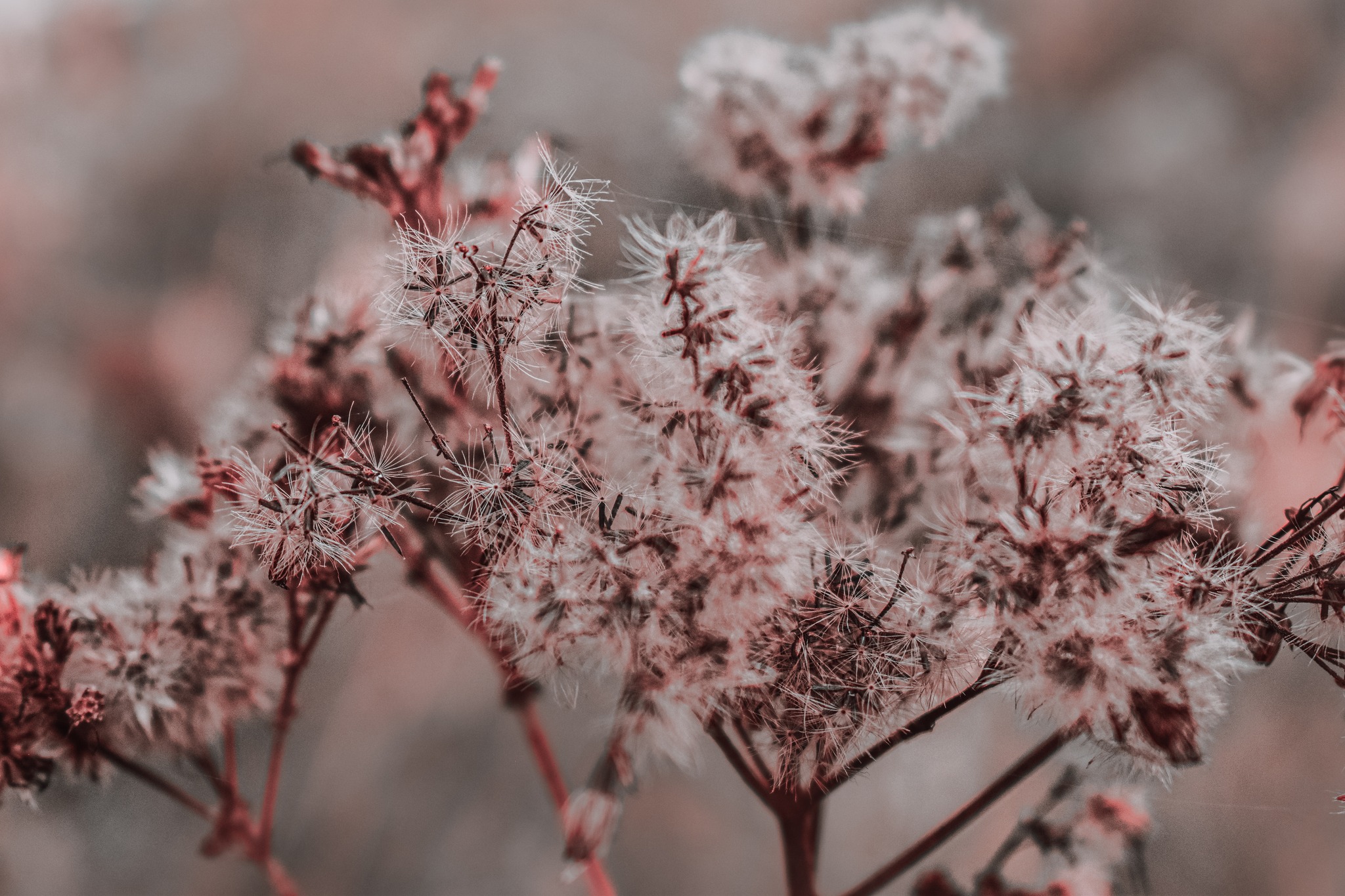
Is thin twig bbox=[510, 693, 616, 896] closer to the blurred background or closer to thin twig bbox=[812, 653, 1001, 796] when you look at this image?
the blurred background

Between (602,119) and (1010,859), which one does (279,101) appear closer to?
(602,119)

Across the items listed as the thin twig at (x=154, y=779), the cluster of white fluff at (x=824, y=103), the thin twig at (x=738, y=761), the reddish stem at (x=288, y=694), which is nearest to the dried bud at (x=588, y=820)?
the thin twig at (x=738, y=761)

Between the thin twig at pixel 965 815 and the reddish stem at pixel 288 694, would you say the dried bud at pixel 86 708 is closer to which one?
the reddish stem at pixel 288 694

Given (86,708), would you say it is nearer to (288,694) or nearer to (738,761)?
(288,694)

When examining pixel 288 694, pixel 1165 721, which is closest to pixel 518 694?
pixel 288 694

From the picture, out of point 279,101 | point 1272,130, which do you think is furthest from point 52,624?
point 1272,130

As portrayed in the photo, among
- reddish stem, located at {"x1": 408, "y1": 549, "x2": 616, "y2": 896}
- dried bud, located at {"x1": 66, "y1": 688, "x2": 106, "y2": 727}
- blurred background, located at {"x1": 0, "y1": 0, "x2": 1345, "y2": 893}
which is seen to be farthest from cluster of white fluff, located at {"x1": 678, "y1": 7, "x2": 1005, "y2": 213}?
dried bud, located at {"x1": 66, "y1": 688, "x2": 106, "y2": 727}
